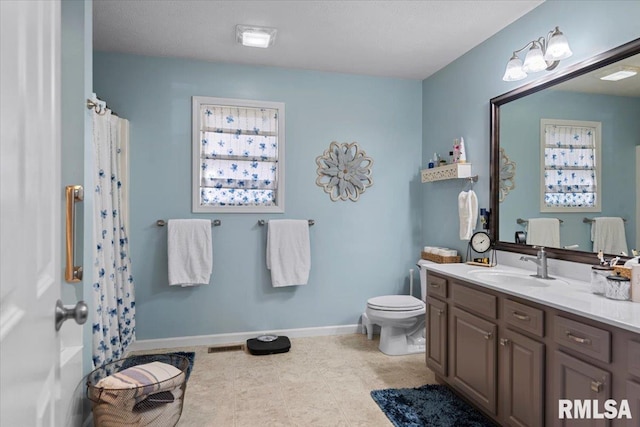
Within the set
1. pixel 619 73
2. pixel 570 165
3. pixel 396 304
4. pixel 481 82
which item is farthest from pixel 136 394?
pixel 481 82

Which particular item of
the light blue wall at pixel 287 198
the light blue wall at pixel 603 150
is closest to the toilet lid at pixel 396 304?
the light blue wall at pixel 287 198

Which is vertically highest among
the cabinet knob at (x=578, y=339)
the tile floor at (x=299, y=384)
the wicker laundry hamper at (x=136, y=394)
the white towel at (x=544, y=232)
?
the white towel at (x=544, y=232)

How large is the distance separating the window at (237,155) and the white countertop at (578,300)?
1.89 meters

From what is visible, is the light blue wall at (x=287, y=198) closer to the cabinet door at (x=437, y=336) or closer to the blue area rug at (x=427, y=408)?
the cabinet door at (x=437, y=336)

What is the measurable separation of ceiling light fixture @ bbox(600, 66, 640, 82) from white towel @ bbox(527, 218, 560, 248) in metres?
0.82

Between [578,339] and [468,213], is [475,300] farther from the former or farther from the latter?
[468,213]

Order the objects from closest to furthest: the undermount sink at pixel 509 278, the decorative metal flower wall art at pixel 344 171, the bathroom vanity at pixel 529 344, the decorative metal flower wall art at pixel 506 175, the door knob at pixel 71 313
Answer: the door knob at pixel 71 313 → the bathroom vanity at pixel 529 344 → the undermount sink at pixel 509 278 → the decorative metal flower wall art at pixel 506 175 → the decorative metal flower wall art at pixel 344 171

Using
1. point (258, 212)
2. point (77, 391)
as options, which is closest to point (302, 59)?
point (258, 212)

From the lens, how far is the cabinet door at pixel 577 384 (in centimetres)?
146

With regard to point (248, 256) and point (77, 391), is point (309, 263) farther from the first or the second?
point (77, 391)

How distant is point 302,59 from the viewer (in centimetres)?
334

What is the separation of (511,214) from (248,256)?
217 centimetres

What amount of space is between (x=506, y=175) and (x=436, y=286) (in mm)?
931

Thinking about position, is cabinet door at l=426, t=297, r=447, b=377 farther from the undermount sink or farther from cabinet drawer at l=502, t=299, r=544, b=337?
cabinet drawer at l=502, t=299, r=544, b=337
